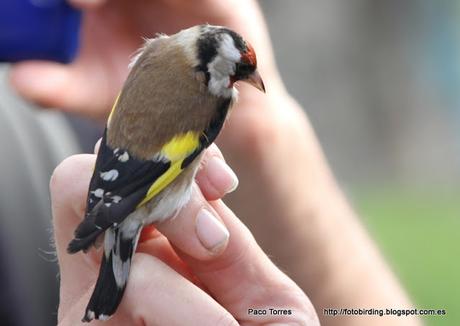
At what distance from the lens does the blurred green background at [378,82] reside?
708cm

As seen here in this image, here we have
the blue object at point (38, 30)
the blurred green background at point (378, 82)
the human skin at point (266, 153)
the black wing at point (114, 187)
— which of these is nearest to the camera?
the black wing at point (114, 187)

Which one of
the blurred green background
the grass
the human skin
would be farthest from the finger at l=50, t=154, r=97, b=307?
the blurred green background

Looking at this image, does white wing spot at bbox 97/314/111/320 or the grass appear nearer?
white wing spot at bbox 97/314/111/320

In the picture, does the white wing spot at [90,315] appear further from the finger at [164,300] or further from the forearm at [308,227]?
the forearm at [308,227]

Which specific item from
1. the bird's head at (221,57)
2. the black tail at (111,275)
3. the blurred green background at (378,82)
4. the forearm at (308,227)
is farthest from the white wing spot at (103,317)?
the blurred green background at (378,82)

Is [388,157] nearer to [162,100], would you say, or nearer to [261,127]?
[261,127]

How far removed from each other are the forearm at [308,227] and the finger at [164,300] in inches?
19.1

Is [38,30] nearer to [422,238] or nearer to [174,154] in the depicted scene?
[174,154]

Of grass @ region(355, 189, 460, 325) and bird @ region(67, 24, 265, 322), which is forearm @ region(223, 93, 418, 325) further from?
grass @ region(355, 189, 460, 325)

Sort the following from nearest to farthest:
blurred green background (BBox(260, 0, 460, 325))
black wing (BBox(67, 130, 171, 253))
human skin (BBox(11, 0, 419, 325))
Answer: black wing (BBox(67, 130, 171, 253)) → human skin (BBox(11, 0, 419, 325)) → blurred green background (BBox(260, 0, 460, 325))

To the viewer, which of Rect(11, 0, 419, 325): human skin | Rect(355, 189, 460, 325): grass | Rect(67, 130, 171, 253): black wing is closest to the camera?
Rect(67, 130, 171, 253): black wing

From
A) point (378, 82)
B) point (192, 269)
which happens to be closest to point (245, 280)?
point (192, 269)

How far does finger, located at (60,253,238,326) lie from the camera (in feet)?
3.78

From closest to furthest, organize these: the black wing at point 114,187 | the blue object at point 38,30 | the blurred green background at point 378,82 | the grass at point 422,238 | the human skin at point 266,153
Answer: the black wing at point 114,187, the blue object at point 38,30, the human skin at point 266,153, the grass at point 422,238, the blurred green background at point 378,82
